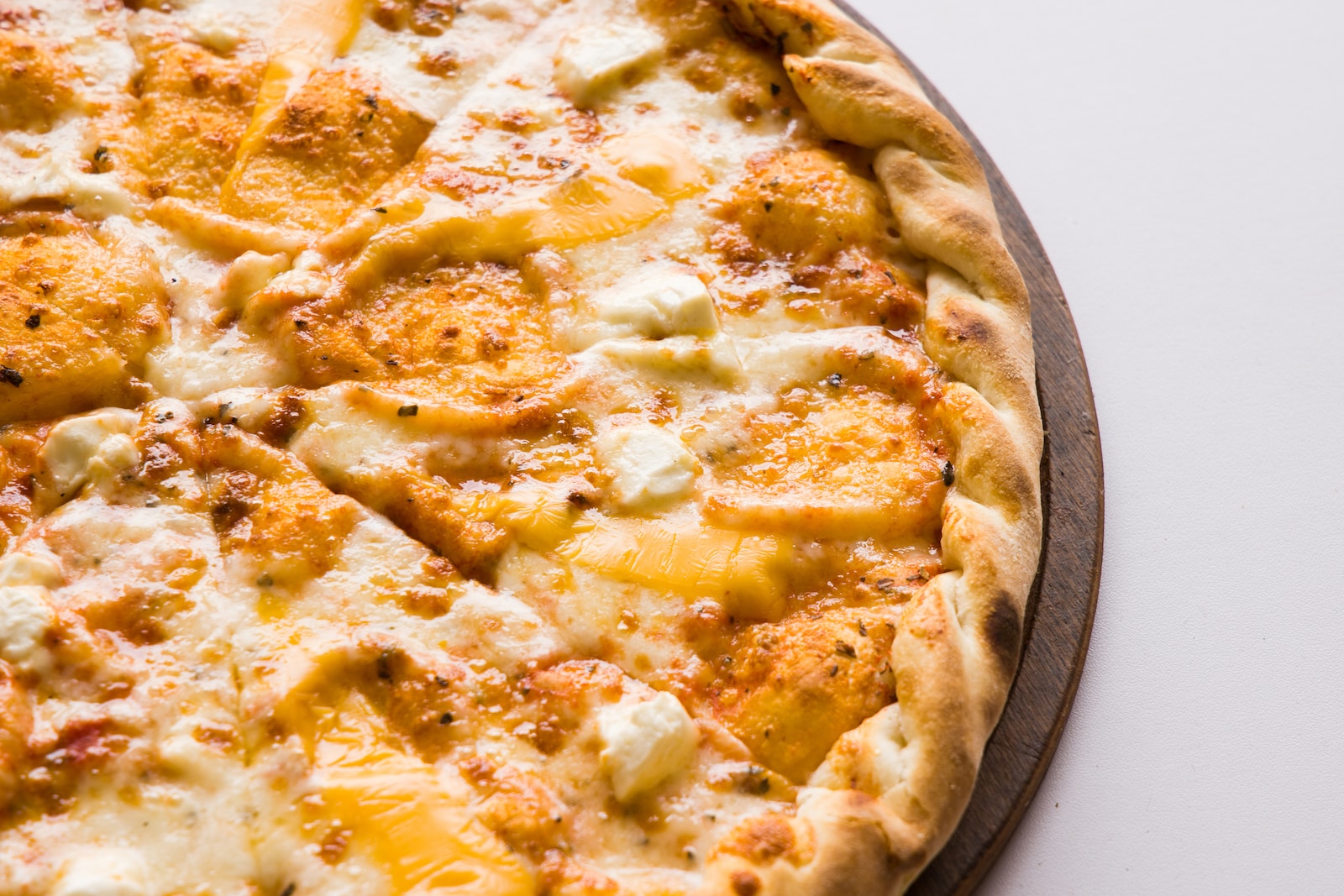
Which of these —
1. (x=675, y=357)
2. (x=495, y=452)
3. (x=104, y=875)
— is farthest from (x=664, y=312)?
(x=104, y=875)

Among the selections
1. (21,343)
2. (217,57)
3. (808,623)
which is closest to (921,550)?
(808,623)

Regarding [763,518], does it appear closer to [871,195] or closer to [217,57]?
[871,195]

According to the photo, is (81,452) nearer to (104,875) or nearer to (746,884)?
(104,875)

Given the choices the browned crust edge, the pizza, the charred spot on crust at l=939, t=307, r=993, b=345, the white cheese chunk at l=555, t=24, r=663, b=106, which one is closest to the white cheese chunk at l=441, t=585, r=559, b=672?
the pizza

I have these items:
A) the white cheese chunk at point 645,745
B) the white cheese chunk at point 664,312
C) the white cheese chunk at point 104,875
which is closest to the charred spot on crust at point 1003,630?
the white cheese chunk at point 645,745

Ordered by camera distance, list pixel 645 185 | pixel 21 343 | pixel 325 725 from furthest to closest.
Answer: pixel 645 185, pixel 21 343, pixel 325 725

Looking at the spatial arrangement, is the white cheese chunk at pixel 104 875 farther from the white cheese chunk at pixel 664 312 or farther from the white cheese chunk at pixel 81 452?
the white cheese chunk at pixel 664 312

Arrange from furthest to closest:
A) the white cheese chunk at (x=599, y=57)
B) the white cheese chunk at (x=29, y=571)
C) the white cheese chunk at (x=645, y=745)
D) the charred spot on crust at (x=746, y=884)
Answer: the white cheese chunk at (x=599, y=57) < the white cheese chunk at (x=29, y=571) < the white cheese chunk at (x=645, y=745) < the charred spot on crust at (x=746, y=884)

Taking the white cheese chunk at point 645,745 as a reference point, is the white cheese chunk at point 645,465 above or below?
above
